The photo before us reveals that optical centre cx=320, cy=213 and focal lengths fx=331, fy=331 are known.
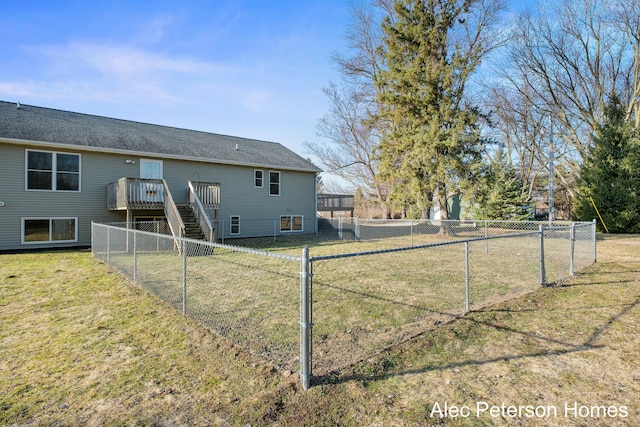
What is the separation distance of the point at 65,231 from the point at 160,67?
Result: 7.49 m

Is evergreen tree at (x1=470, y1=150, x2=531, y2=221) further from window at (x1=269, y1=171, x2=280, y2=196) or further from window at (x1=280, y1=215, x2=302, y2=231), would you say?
window at (x1=269, y1=171, x2=280, y2=196)

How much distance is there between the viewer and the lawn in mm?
2623

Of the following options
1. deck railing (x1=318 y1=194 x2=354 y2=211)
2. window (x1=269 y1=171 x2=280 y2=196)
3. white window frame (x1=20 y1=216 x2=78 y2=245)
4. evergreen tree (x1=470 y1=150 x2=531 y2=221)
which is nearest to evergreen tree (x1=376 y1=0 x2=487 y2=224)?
evergreen tree (x1=470 y1=150 x2=531 y2=221)

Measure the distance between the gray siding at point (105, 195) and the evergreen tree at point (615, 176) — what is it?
53.4 feet

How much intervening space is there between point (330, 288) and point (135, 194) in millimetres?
9757

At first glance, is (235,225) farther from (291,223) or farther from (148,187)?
(148,187)

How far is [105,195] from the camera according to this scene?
45.9 ft

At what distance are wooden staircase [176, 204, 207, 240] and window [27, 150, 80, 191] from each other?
420cm

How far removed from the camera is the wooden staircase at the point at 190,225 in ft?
41.0

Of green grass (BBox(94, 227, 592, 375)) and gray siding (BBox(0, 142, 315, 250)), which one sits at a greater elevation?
gray siding (BBox(0, 142, 315, 250))

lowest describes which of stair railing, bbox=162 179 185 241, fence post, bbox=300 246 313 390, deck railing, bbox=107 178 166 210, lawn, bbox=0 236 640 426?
lawn, bbox=0 236 640 426

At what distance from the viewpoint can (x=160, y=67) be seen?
41.0 ft

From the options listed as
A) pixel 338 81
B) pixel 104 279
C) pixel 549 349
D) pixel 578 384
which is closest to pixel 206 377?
pixel 578 384

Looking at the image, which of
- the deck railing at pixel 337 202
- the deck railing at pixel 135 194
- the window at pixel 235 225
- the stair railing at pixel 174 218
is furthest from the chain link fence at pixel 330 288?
the deck railing at pixel 337 202
